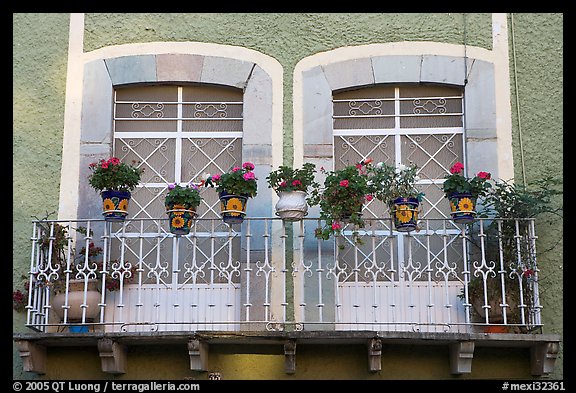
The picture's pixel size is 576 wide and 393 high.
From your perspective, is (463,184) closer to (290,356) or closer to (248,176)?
(248,176)

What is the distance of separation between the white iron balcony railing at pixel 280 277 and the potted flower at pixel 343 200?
231 millimetres

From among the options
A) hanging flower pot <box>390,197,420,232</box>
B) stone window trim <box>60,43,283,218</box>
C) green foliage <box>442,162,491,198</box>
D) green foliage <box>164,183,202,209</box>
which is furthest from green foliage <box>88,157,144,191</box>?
green foliage <box>442,162,491,198</box>

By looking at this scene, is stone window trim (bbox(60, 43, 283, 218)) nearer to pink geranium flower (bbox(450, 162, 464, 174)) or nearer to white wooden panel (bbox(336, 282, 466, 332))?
white wooden panel (bbox(336, 282, 466, 332))

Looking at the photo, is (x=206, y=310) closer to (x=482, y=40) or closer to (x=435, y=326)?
(x=435, y=326)

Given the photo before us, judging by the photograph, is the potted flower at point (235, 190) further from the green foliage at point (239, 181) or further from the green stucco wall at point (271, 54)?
the green stucco wall at point (271, 54)

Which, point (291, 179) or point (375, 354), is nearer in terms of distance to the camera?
point (375, 354)

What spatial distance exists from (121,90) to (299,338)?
329 cm

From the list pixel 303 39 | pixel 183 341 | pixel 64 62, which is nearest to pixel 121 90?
pixel 64 62

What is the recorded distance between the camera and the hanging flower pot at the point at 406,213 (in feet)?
32.3

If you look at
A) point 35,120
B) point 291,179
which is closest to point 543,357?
point 291,179

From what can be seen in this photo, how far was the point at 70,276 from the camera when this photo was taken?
10211 mm

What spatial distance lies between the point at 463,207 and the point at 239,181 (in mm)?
2032

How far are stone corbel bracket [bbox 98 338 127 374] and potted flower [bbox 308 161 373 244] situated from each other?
2053 mm

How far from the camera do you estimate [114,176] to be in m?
9.96
